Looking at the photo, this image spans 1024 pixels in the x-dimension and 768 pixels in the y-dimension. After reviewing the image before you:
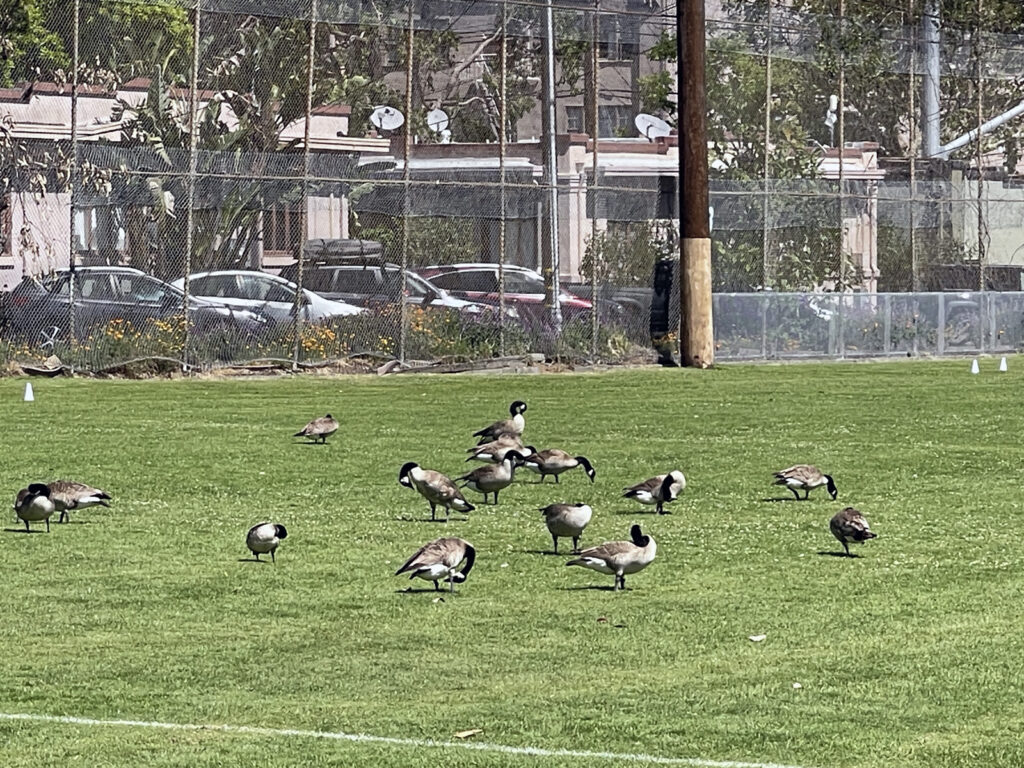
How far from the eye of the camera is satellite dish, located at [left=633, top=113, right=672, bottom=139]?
4181 centimetres

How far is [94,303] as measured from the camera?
102 feet

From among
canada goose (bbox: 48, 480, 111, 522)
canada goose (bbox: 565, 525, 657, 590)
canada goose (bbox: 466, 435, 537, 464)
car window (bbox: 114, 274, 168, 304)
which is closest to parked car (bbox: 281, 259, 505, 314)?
car window (bbox: 114, 274, 168, 304)

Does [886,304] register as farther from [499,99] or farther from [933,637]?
[933,637]

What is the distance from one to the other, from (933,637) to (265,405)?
17.3 metres

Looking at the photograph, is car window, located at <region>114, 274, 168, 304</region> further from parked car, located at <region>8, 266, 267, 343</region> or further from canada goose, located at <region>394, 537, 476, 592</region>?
canada goose, located at <region>394, 537, 476, 592</region>

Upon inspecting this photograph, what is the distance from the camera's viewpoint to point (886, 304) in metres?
40.7

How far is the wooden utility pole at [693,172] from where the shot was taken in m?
35.9

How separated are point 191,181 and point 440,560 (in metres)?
20.6

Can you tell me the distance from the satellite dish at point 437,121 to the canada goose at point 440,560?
25256mm

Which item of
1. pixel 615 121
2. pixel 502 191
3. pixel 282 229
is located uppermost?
pixel 615 121

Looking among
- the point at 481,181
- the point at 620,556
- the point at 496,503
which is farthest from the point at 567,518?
the point at 481,181

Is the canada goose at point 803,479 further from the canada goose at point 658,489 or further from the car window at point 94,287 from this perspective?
the car window at point 94,287

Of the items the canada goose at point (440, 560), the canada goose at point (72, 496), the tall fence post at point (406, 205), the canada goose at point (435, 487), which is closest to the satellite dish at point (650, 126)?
the tall fence post at point (406, 205)

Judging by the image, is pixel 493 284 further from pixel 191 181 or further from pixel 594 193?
pixel 191 181
